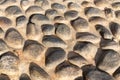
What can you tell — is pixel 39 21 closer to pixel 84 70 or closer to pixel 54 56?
pixel 54 56

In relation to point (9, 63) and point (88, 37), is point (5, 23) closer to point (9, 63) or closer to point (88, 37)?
point (9, 63)

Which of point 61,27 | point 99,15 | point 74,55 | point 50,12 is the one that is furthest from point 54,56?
point 99,15

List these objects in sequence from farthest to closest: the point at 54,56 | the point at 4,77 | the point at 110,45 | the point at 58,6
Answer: the point at 58,6
the point at 110,45
the point at 54,56
the point at 4,77

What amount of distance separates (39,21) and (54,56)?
277mm

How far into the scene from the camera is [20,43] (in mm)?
1431

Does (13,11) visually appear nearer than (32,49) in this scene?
No

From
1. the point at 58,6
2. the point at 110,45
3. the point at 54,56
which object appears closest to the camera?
the point at 54,56

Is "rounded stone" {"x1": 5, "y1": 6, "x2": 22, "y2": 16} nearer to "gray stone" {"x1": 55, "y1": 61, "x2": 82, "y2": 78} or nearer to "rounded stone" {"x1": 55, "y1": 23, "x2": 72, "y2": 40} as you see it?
"rounded stone" {"x1": 55, "y1": 23, "x2": 72, "y2": 40}

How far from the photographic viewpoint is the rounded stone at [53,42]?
4.75ft

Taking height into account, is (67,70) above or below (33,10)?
below

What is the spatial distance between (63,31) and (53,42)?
105mm

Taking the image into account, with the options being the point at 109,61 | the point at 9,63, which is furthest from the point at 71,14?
the point at 9,63

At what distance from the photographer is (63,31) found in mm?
1530

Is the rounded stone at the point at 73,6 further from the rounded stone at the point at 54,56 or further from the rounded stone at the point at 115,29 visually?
the rounded stone at the point at 54,56
